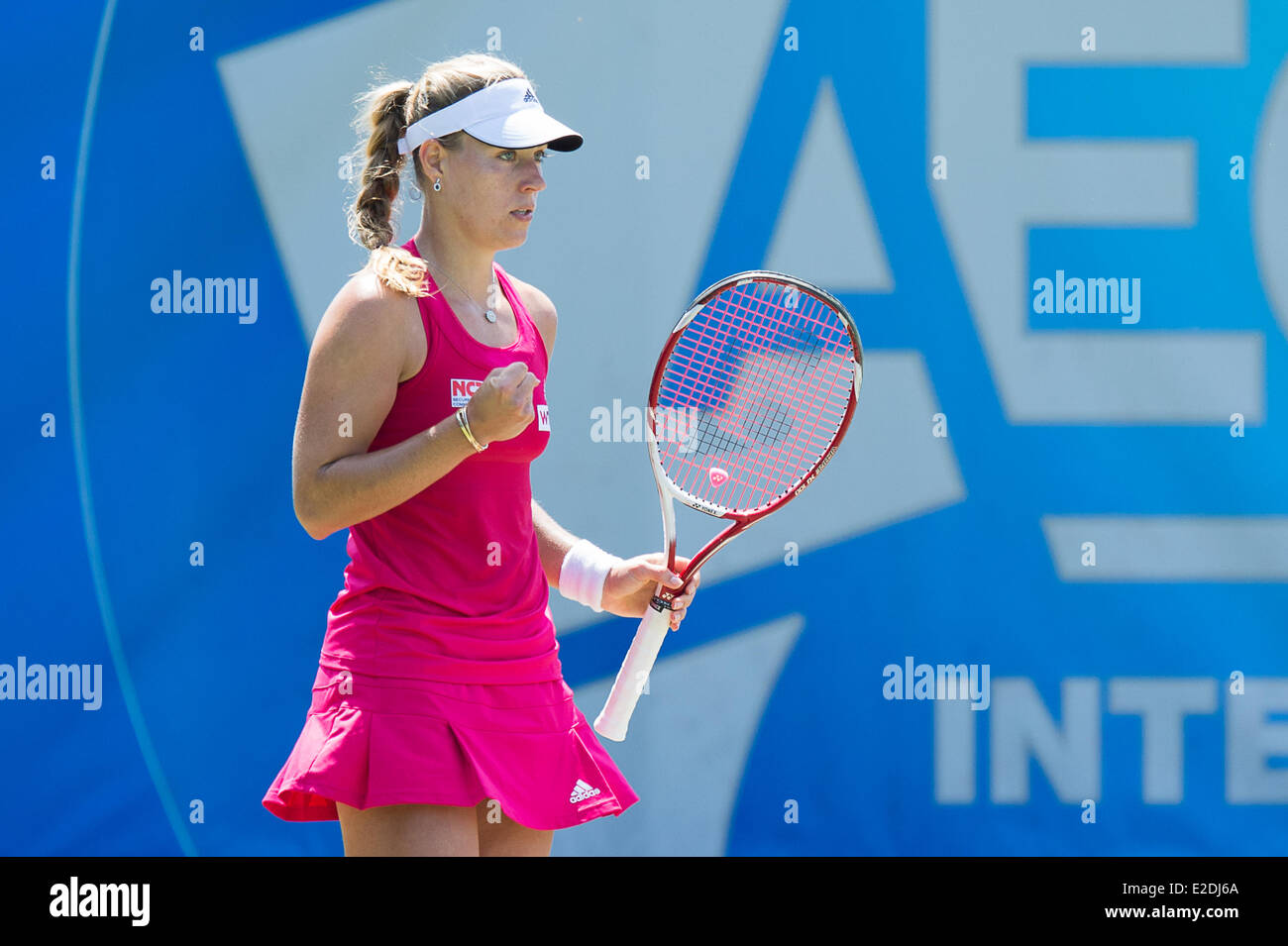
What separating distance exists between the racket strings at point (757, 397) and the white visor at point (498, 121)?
32.4 inches

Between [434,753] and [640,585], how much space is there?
520 mm

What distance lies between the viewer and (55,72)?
3.77m

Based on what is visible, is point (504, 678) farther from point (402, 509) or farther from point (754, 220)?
point (754, 220)

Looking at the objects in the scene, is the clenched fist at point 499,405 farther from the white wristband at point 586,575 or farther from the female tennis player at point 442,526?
the white wristband at point 586,575

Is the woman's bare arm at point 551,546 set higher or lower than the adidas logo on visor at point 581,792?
higher

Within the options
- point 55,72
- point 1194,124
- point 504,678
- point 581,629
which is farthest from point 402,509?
point 1194,124

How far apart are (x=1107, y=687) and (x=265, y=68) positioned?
8.98 feet

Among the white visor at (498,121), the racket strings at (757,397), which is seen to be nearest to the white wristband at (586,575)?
the racket strings at (757,397)

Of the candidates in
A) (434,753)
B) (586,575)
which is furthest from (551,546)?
(434,753)

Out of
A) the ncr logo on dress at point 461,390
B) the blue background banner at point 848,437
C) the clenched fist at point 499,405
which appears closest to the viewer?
the clenched fist at point 499,405

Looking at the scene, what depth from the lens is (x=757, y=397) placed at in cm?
341

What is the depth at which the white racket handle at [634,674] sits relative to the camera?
243 centimetres

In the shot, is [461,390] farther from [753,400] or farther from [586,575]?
[753,400]

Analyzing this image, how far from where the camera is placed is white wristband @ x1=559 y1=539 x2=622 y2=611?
2531mm
